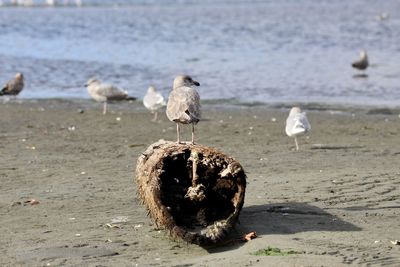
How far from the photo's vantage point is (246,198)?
9.71 meters

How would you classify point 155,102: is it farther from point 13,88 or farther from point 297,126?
point 13,88

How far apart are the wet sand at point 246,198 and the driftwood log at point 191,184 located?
257mm

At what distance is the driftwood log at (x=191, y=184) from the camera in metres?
8.37

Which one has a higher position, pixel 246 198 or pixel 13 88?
pixel 13 88

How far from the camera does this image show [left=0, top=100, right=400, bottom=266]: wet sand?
25.9 ft

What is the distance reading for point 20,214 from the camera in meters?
9.51

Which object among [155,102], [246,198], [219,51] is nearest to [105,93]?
[155,102]

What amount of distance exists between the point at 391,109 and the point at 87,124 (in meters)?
5.52

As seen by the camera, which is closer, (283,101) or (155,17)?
(283,101)

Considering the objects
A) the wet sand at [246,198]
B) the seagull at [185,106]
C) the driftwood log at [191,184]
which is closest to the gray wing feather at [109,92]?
the wet sand at [246,198]

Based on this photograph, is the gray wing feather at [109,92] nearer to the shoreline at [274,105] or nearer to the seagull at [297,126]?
the shoreline at [274,105]

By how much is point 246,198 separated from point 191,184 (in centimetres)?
116

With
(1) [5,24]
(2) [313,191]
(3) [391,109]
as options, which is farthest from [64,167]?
(1) [5,24]

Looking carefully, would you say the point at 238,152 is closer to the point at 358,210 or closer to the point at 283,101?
the point at 358,210
